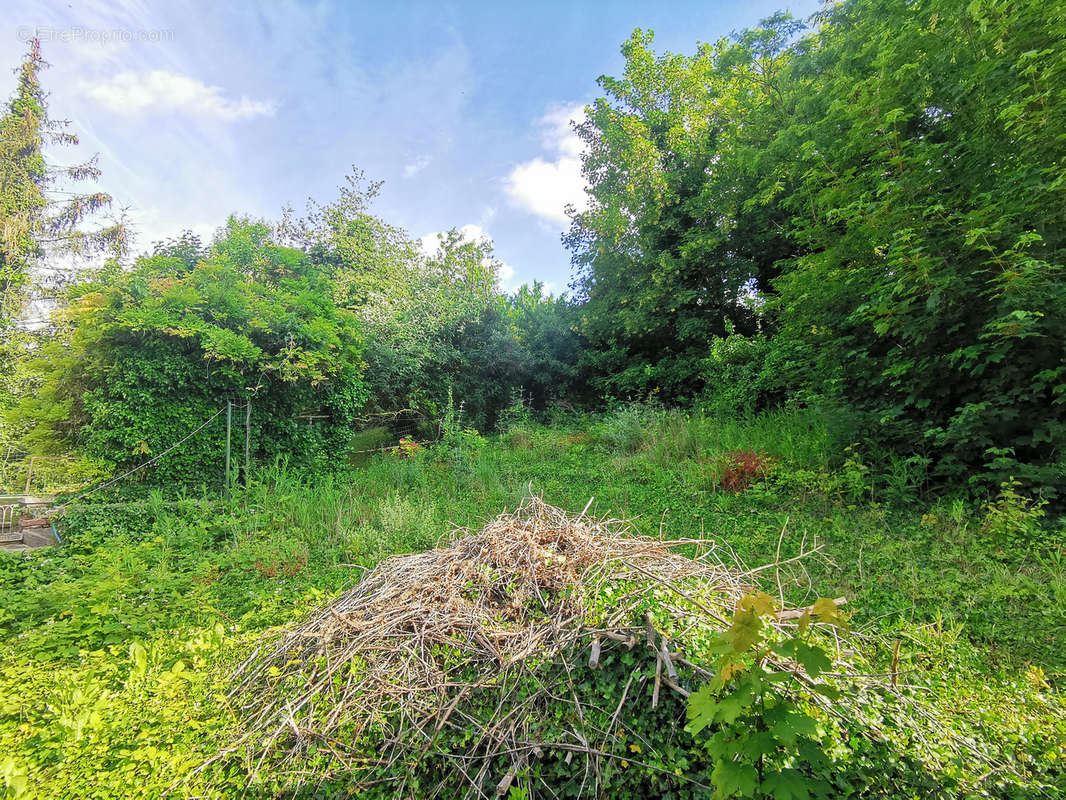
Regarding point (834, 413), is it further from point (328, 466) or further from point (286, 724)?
point (328, 466)

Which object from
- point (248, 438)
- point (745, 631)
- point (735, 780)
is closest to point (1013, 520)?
point (745, 631)

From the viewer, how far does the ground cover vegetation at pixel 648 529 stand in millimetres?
1366

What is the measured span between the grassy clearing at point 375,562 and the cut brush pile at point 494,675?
0.35 meters

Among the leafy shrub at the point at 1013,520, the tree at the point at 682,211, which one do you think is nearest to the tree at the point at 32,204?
the tree at the point at 682,211

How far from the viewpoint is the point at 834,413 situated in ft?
14.8

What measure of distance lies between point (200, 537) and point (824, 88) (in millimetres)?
9985

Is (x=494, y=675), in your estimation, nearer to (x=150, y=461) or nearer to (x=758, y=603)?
(x=758, y=603)

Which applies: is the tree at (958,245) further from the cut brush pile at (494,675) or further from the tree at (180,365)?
the tree at (180,365)

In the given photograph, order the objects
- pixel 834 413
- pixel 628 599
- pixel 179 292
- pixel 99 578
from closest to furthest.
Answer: pixel 628 599 < pixel 99 578 < pixel 834 413 < pixel 179 292

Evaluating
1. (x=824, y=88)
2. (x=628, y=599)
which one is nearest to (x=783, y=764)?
(x=628, y=599)

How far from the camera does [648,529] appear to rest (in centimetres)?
380

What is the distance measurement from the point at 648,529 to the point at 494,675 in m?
2.51

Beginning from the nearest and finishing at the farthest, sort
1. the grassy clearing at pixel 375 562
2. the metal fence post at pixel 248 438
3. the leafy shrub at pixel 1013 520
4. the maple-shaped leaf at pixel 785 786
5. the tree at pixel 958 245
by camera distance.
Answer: the maple-shaped leaf at pixel 785 786
the grassy clearing at pixel 375 562
the leafy shrub at pixel 1013 520
the tree at pixel 958 245
the metal fence post at pixel 248 438

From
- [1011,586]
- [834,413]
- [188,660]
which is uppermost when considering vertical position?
[834,413]
